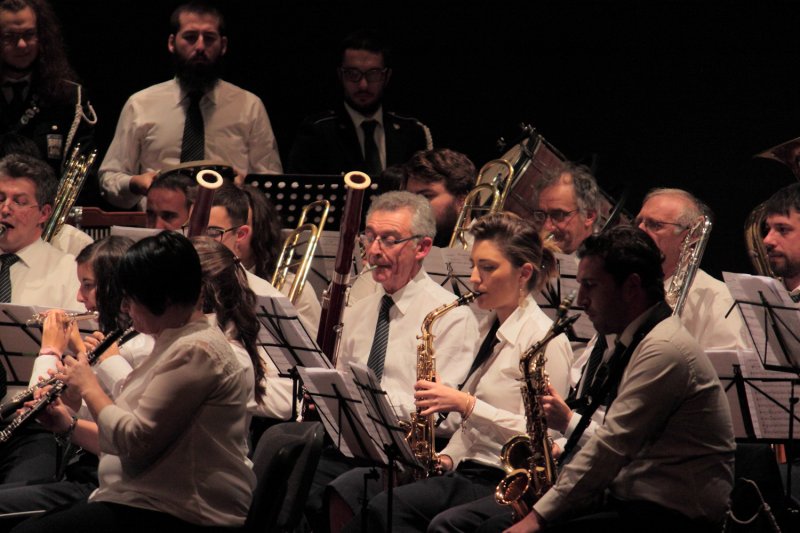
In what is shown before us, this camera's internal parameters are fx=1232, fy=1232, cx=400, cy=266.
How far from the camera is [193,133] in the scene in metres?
6.53

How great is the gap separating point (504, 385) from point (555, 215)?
1.60 m

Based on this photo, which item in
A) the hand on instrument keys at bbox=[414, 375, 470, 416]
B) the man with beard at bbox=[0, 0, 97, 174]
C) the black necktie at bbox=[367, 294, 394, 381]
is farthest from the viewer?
the man with beard at bbox=[0, 0, 97, 174]

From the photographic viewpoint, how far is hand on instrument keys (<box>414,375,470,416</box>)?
13.1 feet

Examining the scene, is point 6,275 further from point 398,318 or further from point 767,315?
point 767,315

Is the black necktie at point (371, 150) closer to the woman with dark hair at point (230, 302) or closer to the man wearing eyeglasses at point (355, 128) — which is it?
the man wearing eyeglasses at point (355, 128)

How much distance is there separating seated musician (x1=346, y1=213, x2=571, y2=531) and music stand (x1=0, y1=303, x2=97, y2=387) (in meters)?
1.32

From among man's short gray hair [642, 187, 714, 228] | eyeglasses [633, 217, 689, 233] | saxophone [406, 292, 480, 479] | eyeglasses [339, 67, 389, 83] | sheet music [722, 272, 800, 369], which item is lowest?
saxophone [406, 292, 480, 479]

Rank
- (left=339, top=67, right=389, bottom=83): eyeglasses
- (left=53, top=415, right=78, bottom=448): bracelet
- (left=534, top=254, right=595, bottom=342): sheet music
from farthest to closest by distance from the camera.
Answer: (left=339, top=67, right=389, bottom=83): eyeglasses
(left=534, top=254, right=595, bottom=342): sheet music
(left=53, top=415, right=78, bottom=448): bracelet

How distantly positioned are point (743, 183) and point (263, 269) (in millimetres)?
3104

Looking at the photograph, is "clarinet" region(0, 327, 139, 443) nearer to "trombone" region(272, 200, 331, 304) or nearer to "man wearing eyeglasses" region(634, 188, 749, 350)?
"trombone" region(272, 200, 331, 304)

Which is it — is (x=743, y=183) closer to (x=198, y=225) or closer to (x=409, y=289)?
(x=409, y=289)

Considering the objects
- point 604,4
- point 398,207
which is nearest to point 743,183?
point 604,4

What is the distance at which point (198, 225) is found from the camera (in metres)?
4.93

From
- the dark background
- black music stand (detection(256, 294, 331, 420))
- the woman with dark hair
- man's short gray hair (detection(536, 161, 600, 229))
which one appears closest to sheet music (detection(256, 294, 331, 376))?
black music stand (detection(256, 294, 331, 420))
